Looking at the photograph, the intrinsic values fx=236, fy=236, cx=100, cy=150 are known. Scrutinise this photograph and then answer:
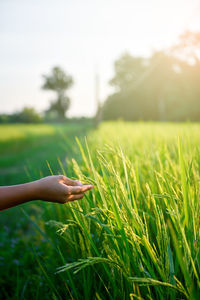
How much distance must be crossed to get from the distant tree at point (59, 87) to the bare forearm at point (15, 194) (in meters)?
58.7

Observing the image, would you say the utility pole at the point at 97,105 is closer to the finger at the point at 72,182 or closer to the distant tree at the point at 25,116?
the finger at the point at 72,182

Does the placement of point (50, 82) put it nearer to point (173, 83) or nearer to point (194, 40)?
point (173, 83)

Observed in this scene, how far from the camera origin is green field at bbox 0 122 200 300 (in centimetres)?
73

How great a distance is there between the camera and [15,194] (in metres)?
0.84

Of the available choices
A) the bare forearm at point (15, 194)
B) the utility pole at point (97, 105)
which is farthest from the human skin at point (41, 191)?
the utility pole at point (97, 105)

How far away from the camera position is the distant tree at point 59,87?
58.5 metres

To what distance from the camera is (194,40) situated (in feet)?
49.9

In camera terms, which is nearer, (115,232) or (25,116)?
(115,232)

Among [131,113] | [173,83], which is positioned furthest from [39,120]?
[173,83]

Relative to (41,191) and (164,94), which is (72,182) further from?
(164,94)

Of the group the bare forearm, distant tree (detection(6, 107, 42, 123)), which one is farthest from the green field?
distant tree (detection(6, 107, 42, 123))

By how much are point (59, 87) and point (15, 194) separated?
6103cm

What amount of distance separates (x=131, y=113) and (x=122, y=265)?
34275 millimetres

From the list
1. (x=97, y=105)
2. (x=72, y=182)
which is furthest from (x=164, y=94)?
(x=72, y=182)
